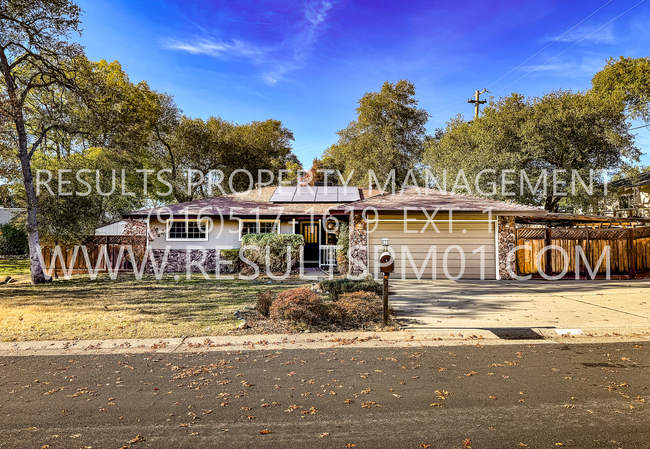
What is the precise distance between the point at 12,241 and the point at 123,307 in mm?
20838

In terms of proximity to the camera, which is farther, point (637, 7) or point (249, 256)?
point (249, 256)

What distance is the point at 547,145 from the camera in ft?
70.3

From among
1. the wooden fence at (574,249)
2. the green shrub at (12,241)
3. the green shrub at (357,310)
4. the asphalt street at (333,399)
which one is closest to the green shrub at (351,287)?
the green shrub at (357,310)

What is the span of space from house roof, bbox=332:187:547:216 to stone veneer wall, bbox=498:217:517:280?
0.53 meters

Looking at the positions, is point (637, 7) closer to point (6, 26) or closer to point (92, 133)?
point (92, 133)

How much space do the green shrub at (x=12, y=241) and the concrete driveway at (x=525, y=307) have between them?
23.6m

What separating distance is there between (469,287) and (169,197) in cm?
2605

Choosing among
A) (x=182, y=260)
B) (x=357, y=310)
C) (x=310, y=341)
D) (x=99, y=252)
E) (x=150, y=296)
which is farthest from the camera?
(x=182, y=260)

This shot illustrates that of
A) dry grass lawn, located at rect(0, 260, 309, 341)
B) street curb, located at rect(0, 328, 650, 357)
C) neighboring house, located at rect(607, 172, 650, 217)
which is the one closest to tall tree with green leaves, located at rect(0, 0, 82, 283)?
dry grass lawn, located at rect(0, 260, 309, 341)

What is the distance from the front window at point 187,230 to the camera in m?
18.0

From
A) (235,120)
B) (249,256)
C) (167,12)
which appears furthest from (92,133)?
(235,120)

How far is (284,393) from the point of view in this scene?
434 centimetres

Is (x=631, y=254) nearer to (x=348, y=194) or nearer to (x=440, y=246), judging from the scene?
(x=440, y=246)

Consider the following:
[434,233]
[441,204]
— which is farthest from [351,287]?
[441,204]
